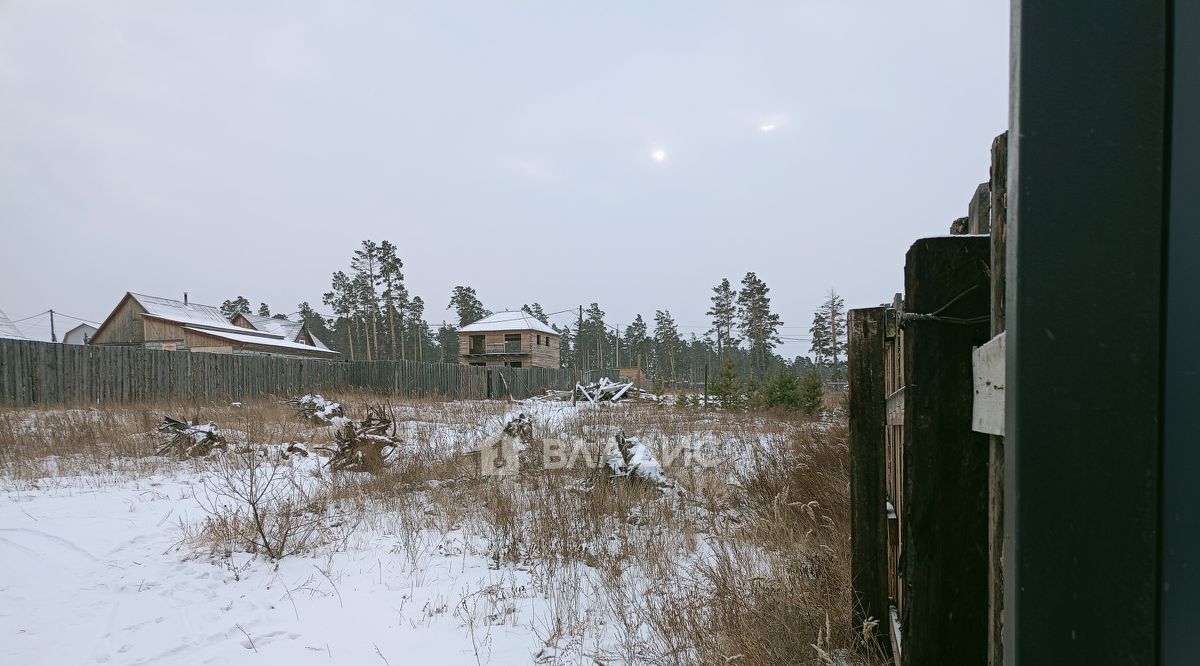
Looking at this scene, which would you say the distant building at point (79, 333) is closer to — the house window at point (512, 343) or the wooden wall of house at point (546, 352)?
the house window at point (512, 343)

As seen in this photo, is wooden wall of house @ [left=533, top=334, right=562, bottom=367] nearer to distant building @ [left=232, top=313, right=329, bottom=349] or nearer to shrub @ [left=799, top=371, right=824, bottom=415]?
distant building @ [left=232, top=313, right=329, bottom=349]

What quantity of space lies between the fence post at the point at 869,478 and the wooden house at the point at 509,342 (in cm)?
3568

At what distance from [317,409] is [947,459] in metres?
12.5

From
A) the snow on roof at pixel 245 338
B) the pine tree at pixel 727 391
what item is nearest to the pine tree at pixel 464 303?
the snow on roof at pixel 245 338

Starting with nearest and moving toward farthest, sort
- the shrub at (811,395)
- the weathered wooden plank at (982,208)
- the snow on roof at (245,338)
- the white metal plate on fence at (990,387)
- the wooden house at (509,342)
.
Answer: the white metal plate on fence at (990,387)
the weathered wooden plank at (982,208)
the shrub at (811,395)
the snow on roof at (245,338)
the wooden house at (509,342)

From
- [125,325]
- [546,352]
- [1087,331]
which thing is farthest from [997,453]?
[125,325]

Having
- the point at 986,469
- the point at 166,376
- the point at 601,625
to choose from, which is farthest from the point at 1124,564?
the point at 166,376

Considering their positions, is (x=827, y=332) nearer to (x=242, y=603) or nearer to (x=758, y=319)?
(x=758, y=319)

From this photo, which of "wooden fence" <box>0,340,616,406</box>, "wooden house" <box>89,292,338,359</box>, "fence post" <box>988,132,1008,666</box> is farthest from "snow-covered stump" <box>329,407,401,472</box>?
"wooden house" <box>89,292,338,359</box>

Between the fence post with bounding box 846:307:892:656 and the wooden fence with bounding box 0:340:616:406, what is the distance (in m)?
14.9

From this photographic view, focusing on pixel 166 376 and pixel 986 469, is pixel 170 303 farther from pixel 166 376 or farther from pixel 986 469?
pixel 986 469

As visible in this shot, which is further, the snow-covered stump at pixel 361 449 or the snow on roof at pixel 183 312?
the snow on roof at pixel 183 312

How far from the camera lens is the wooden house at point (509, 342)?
126 feet

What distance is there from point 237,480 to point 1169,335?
7.73m
